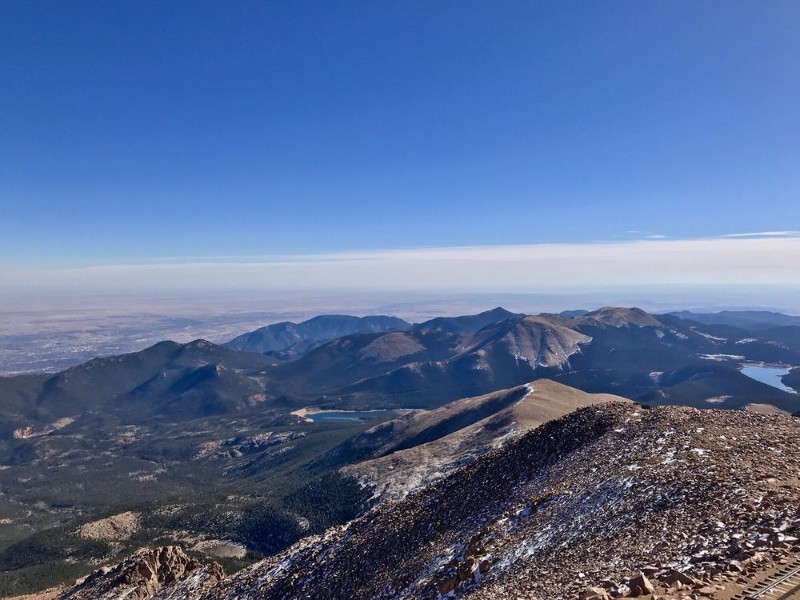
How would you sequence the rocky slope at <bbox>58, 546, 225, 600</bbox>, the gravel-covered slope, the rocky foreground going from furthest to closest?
1. the rocky slope at <bbox>58, 546, 225, 600</bbox>
2. the gravel-covered slope
3. the rocky foreground

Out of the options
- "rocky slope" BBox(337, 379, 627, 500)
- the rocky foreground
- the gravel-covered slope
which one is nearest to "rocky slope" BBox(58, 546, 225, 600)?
the rocky foreground

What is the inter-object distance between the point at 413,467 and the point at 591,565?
121924 millimetres

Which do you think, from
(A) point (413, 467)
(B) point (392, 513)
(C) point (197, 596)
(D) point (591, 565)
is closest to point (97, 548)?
(A) point (413, 467)

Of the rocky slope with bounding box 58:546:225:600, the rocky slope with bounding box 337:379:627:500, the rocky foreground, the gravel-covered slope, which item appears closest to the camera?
the rocky foreground

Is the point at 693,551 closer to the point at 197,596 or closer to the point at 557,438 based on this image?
the point at 557,438

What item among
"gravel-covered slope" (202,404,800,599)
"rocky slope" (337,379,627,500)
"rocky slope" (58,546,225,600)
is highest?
"gravel-covered slope" (202,404,800,599)

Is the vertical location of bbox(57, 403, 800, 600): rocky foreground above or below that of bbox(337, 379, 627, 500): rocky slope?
above

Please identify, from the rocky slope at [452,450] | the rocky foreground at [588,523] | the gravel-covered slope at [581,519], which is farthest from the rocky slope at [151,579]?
the rocky slope at [452,450]

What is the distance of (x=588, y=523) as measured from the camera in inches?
1209

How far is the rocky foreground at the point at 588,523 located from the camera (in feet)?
72.8

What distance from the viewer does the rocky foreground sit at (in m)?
22.2

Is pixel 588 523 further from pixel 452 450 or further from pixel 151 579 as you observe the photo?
pixel 452 450

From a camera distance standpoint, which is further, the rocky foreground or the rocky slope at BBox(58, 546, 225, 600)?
the rocky slope at BBox(58, 546, 225, 600)

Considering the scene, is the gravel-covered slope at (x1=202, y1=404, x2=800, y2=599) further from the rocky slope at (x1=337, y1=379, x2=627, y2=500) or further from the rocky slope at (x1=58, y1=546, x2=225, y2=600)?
the rocky slope at (x1=337, y1=379, x2=627, y2=500)
